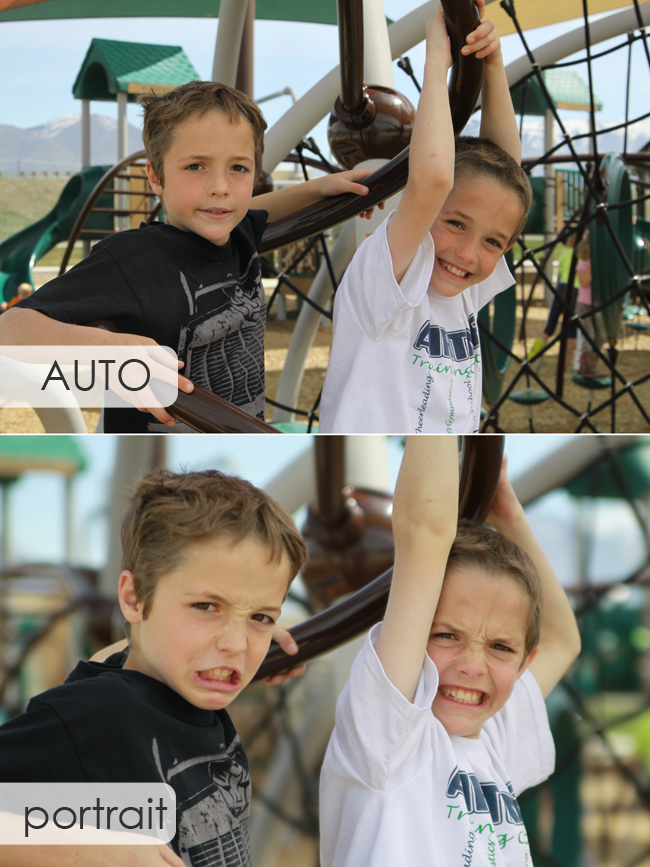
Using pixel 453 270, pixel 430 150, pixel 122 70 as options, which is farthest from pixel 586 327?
pixel 122 70

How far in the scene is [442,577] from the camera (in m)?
0.52

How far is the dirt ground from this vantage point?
330 cm

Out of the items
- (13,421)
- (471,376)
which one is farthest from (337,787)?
(13,421)

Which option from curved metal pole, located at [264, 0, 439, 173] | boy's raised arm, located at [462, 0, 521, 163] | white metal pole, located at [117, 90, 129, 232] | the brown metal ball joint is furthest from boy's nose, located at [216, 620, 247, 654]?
white metal pole, located at [117, 90, 129, 232]

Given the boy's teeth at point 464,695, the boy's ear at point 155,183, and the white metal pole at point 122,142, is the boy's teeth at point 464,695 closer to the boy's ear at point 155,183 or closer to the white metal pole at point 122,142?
the boy's ear at point 155,183

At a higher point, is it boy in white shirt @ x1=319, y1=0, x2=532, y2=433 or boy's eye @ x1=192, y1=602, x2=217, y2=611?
boy in white shirt @ x1=319, y1=0, x2=532, y2=433

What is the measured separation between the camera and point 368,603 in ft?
1.83

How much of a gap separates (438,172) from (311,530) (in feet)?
1.16

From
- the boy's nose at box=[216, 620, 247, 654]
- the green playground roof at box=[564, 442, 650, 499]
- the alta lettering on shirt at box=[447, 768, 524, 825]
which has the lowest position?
the alta lettering on shirt at box=[447, 768, 524, 825]

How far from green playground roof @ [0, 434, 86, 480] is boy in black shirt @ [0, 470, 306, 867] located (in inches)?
1.7

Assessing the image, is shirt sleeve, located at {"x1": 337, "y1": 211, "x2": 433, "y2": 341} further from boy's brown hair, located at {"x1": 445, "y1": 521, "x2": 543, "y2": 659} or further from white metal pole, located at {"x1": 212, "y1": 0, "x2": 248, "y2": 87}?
white metal pole, located at {"x1": 212, "y1": 0, "x2": 248, "y2": 87}

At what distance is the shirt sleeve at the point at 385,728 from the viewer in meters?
0.52

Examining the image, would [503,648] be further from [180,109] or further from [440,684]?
[180,109]

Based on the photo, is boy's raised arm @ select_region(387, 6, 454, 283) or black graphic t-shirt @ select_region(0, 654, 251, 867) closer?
black graphic t-shirt @ select_region(0, 654, 251, 867)
